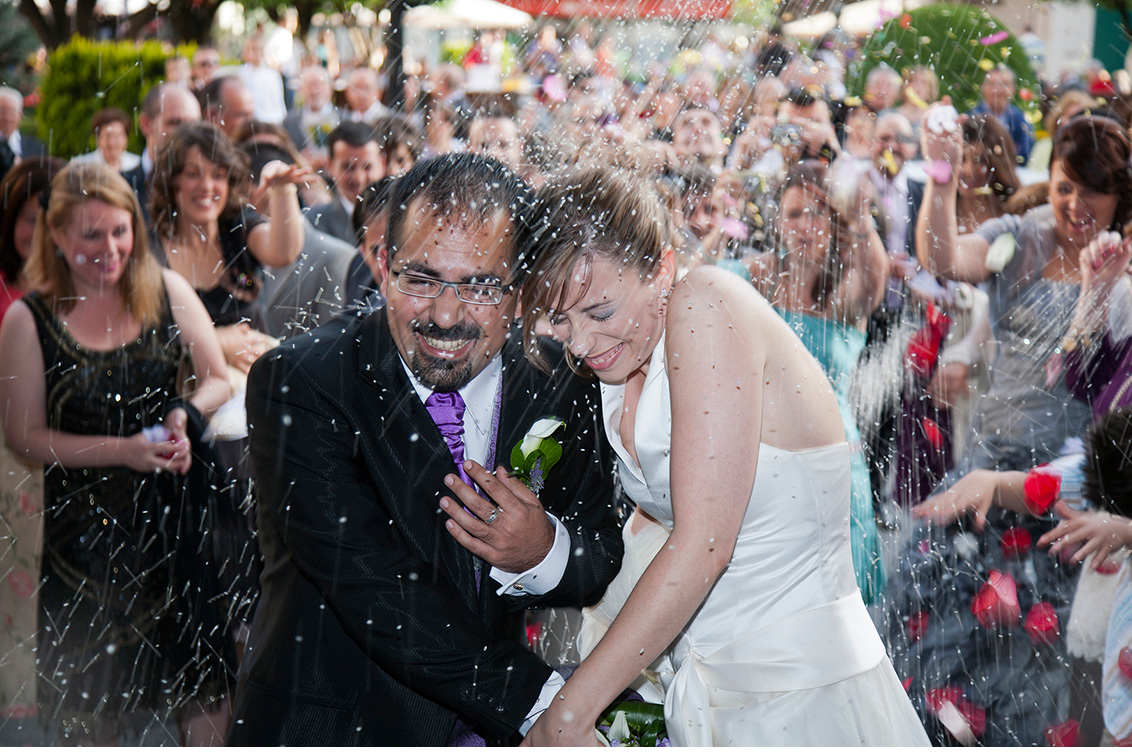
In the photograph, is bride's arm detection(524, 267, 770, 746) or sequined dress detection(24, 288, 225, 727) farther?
sequined dress detection(24, 288, 225, 727)

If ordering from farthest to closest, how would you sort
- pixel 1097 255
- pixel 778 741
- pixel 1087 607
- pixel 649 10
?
pixel 649 10 < pixel 1097 255 < pixel 1087 607 < pixel 778 741

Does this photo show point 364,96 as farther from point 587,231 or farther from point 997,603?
point 997,603

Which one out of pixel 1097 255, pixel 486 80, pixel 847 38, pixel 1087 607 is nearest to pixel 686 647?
pixel 1087 607

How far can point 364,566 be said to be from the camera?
2.16 meters

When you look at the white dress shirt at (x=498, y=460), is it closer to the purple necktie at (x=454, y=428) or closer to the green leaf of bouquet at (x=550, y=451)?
the purple necktie at (x=454, y=428)

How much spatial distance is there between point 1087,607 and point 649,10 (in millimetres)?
2770

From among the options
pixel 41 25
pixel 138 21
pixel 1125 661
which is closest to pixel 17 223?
pixel 1125 661

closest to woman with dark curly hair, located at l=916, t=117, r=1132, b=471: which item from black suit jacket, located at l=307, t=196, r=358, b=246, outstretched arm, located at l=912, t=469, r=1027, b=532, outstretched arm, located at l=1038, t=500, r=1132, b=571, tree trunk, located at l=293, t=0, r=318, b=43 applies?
outstretched arm, located at l=912, t=469, r=1027, b=532

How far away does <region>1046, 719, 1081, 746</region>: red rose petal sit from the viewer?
3.32m

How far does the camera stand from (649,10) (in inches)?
151

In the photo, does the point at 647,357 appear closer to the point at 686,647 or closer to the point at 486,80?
the point at 686,647

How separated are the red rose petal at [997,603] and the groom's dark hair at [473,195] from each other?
7.48ft

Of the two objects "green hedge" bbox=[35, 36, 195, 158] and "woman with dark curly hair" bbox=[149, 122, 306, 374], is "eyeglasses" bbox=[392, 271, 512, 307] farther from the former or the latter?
"green hedge" bbox=[35, 36, 195, 158]

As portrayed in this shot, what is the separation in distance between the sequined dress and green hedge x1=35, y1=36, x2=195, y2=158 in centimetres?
539
